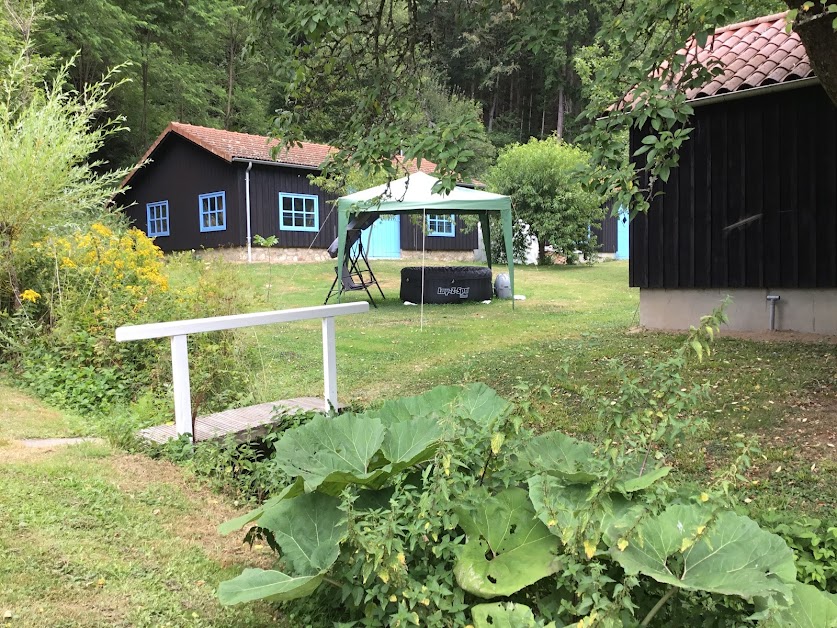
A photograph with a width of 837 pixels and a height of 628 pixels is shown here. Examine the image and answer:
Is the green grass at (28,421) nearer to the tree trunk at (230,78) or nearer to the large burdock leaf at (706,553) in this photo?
the large burdock leaf at (706,553)

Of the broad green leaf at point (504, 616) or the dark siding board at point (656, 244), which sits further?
the dark siding board at point (656, 244)

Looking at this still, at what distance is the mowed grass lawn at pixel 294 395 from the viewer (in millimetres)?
2125

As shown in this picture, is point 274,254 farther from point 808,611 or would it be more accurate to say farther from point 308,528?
point 808,611

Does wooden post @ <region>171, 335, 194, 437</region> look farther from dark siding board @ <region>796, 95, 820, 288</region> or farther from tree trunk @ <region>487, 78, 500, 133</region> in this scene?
tree trunk @ <region>487, 78, 500, 133</region>

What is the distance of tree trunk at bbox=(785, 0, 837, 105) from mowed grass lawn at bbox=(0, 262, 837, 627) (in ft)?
7.61

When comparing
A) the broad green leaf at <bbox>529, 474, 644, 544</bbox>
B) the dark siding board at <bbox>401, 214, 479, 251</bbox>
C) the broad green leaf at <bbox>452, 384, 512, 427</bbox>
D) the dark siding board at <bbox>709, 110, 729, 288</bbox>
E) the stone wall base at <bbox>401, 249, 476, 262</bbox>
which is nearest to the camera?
the broad green leaf at <bbox>529, 474, 644, 544</bbox>

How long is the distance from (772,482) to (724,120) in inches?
221

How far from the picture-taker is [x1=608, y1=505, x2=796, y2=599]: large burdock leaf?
5.74 feet

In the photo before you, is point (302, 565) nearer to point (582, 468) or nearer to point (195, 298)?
point (582, 468)

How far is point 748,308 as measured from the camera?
790 centimetres

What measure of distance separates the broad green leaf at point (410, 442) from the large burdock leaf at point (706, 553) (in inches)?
28.5

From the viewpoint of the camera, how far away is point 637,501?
2.12 metres

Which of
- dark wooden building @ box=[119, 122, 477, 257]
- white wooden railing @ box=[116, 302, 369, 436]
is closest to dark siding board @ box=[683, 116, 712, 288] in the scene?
white wooden railing @ box=[116, 302, 369, 436]

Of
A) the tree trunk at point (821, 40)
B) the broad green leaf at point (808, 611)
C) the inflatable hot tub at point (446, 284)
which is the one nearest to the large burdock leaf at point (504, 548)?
the broad green leaf at point (808, 611)
